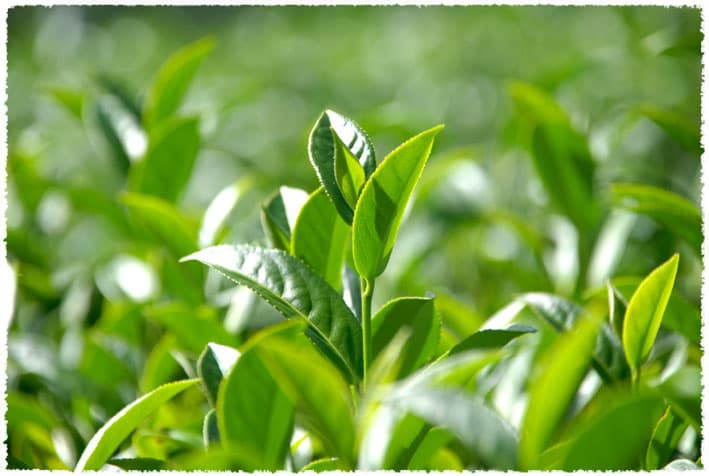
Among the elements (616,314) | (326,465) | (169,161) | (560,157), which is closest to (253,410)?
(326,465)

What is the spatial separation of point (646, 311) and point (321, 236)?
1.09ft

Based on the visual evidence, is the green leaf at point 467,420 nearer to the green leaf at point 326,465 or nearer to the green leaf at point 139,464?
the green leaf at point 326,465

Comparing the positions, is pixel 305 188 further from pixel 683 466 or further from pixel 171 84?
pixel 683 466

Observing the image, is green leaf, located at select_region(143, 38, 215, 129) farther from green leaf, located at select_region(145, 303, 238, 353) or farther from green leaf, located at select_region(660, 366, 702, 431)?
green leaf, located at select_region(660, 366, 702, 431)

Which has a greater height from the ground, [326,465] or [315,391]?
[315,391]

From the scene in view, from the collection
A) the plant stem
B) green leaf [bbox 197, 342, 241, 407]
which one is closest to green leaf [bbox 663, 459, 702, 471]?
the plant stem

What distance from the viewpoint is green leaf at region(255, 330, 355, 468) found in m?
0.66

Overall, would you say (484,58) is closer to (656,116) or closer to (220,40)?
(220,40)

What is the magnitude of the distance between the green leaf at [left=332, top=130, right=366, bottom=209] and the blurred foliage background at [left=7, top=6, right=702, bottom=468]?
1.20ft

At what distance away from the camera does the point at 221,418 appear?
768 mm

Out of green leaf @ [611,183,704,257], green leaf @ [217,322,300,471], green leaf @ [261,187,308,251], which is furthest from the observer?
green leaf @ [611,183,704,257]

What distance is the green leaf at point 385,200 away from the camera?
2.57 ft

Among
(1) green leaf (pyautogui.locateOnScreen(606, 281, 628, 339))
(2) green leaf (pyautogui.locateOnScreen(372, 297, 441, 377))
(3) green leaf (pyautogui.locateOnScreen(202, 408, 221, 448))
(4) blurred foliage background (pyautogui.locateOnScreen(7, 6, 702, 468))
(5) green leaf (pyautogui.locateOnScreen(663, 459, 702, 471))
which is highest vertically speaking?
(2) green leaf (pyautogui.locateOnScreen(372, 297, 441, 377))

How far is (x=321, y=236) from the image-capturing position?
93cm
